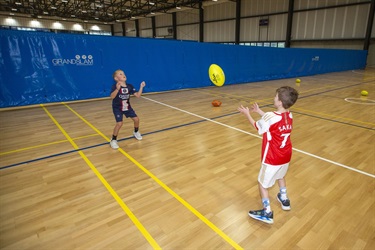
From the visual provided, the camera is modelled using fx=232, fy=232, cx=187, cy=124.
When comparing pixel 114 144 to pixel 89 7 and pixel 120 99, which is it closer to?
pixel 120 99

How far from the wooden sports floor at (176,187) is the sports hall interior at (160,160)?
0.05 feet

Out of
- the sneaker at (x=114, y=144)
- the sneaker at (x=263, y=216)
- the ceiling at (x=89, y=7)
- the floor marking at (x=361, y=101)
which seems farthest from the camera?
the ceiling at (x=89, y=7)

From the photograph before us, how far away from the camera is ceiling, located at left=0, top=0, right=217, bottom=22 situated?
25.5 m

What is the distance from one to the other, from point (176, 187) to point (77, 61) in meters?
6.89

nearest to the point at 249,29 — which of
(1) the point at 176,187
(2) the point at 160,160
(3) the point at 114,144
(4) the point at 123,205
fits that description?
(3) the point at 114,144

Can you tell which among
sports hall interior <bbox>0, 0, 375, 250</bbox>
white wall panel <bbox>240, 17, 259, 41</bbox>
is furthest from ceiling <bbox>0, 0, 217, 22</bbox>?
sports hall interior <bbox>0, 0, 375, 250</bbox>

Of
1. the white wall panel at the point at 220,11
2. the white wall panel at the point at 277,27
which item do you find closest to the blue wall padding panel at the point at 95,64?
the white wall panel at the point at 277,27

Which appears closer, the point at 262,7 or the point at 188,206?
the point at 188,206

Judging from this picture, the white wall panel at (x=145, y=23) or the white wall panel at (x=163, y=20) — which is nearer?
the white wall panel at (x=163, y=20)

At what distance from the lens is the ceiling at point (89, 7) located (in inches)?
1005

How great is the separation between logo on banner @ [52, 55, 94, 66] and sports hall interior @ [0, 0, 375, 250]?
42mm

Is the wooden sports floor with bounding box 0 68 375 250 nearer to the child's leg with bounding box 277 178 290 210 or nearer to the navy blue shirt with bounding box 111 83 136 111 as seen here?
the child's leg with bounding box 277 178 290 210

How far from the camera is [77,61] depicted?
314 inches

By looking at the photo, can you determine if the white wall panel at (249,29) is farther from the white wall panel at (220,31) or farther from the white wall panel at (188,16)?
the white wall panel at (188,16)
